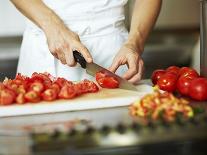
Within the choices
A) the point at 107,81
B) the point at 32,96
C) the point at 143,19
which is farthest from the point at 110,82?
the point at 143,19

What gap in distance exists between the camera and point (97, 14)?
1.37 m

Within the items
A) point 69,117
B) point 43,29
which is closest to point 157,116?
point 69,117

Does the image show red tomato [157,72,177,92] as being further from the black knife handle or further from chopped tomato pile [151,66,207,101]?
the black knife handle

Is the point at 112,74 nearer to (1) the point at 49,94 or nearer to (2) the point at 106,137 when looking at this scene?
(1) the point at 49,94

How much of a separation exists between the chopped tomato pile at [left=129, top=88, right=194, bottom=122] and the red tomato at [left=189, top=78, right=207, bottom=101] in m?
0.17

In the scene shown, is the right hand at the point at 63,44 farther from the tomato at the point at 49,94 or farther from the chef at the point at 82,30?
the tomato at the point at 49,94

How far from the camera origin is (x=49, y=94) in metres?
1.04

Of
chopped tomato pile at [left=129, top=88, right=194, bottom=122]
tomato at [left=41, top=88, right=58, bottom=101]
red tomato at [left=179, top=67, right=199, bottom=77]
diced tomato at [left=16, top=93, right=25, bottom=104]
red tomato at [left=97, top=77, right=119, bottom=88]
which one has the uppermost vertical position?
red tomato at [left=179, top=67, right=199, bottom=77]

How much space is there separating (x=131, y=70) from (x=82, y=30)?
0.76 feet

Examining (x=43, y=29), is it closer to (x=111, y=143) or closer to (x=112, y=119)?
(x=112, y=119)

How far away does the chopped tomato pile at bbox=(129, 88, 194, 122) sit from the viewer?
0.87m

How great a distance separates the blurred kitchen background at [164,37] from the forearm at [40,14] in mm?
787

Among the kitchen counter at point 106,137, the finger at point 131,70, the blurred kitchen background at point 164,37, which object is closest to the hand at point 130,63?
the finger at point 131,70

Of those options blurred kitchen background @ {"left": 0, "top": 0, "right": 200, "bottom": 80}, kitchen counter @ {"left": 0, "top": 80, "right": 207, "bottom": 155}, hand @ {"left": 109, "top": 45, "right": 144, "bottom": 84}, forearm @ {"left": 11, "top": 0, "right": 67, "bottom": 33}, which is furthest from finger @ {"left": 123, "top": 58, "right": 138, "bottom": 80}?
blurred kitchen background @ {"left": 0, "top": 0, "right": 200, "bottom": 80}
